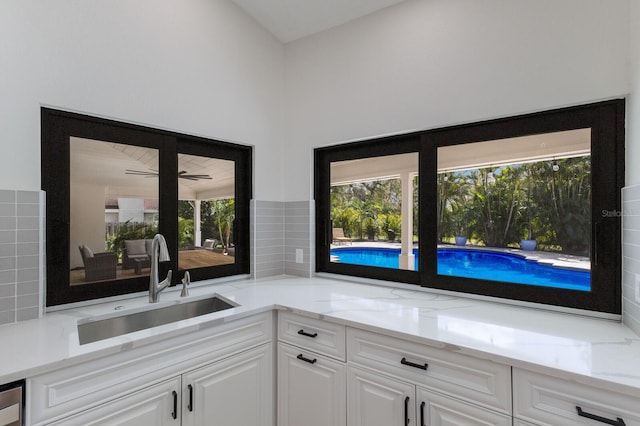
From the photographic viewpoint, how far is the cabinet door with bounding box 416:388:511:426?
1.13 meters

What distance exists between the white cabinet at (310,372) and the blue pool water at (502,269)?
0.78 metres

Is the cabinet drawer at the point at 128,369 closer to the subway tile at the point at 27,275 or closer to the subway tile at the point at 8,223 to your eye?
the subway tile at the point at 27,275

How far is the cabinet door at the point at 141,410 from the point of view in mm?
1134

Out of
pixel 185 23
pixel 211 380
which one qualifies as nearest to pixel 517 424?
pixel 211 380

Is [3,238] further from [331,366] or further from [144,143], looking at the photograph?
[331,366]

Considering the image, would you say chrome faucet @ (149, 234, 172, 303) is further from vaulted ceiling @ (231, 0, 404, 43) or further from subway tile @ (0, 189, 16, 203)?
vaulted ceiling @ (231, 0, 404, 43)

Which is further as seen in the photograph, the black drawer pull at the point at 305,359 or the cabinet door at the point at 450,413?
the black drawer pull at the point at 305,359

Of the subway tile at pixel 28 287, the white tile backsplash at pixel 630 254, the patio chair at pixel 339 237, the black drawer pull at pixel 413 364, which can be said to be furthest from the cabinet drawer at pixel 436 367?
the subway tile at pixel 28 287

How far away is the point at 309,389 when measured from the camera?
1602 mm

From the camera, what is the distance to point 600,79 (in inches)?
55.8

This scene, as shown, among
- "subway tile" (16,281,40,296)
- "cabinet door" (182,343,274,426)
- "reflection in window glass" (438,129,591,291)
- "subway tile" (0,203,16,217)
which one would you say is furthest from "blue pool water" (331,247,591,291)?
"subway tile" (0,203,16,217)

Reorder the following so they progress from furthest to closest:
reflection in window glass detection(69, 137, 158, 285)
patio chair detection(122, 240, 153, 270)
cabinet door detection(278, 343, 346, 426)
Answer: patio chair detection(122, 240, 153, 270) → reflection in window glass detection(69, 137, 158, 285) → cabinet door detection(278, 343, 346, 426)

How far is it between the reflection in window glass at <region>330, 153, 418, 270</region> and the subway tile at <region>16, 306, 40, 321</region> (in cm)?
170

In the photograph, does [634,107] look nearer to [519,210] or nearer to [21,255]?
[519,210]
